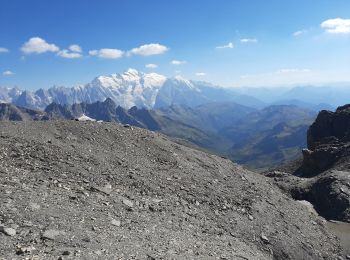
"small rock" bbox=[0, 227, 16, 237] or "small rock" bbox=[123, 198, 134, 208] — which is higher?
"small rock" bbox=[0, 227, 16, 237]

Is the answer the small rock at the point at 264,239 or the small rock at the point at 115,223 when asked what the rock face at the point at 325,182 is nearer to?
the small rock at the point at 264,239

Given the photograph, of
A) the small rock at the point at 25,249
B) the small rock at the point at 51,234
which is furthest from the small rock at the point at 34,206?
the small rock at the point at 25,249

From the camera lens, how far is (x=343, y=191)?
37.0 m

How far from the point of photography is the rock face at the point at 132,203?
1884cm

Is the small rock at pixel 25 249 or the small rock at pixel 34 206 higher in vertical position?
the small rock at pixel 34 206

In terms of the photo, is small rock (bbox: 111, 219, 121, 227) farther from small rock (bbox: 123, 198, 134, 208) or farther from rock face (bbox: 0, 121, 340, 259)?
small rock (bbox: 123, 198, 134, 208)

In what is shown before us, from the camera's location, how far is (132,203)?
968 inches

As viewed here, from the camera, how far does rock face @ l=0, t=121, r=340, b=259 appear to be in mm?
18844

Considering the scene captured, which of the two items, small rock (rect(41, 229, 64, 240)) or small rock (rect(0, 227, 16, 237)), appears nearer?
small rock (rect(0, 227, 16, 237))

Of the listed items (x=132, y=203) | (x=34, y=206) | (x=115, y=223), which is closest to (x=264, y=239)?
(x=132, y=203)

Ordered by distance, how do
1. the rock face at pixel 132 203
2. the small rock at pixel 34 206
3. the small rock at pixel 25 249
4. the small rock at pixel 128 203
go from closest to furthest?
the small rock at pixel 25 249, the rock face at pixel 132 203, the small rock at pixel 34 206, the small rock at pixel 128 203

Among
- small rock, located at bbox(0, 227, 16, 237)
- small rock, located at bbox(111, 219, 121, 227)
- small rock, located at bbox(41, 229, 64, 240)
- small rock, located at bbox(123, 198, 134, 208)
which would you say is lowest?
small rock, located at bbox(111, 219, 121, 227)

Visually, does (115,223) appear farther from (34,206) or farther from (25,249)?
(25,249)

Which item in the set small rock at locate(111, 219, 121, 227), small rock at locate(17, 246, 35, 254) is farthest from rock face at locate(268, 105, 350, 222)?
small rock at locate(17, 246, 35, 254)
